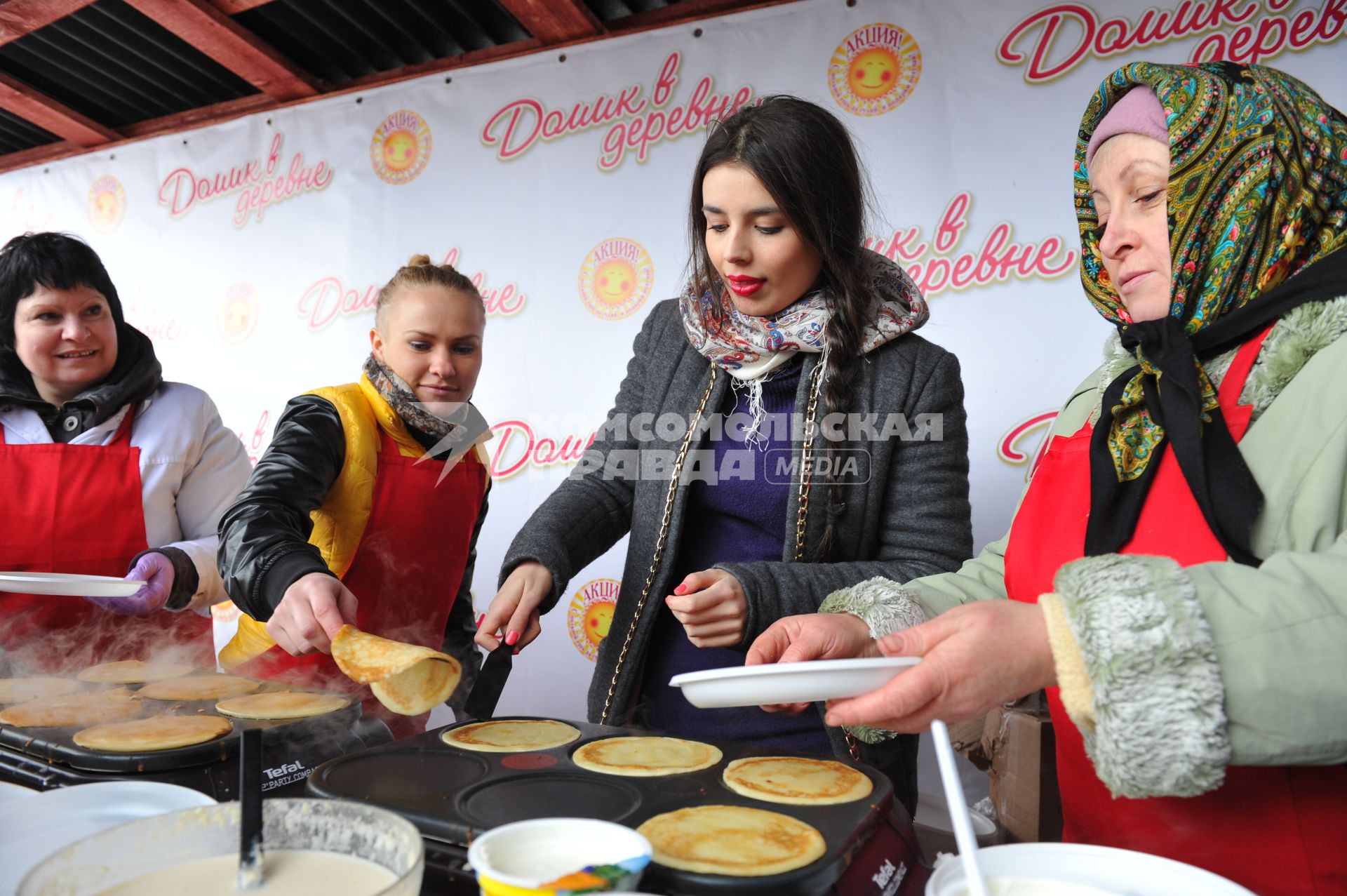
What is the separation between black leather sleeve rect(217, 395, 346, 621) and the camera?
155cm

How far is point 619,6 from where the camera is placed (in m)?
3.17

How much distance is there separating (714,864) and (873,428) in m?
1.05

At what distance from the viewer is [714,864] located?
0.86 meters

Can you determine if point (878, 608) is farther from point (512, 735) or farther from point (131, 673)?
point (131, 673)

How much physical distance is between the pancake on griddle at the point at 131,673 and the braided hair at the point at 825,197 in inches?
52.9

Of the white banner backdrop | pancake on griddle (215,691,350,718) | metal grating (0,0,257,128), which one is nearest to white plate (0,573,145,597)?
pancake on griddle (215,691,350,718)

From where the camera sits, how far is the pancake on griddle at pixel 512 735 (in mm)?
1255

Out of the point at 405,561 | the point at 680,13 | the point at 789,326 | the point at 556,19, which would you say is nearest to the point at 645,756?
the point at 789,326

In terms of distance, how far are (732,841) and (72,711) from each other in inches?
45.2

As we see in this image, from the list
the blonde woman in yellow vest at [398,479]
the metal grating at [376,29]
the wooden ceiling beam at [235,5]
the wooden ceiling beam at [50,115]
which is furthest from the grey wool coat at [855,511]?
the wooden ceiling beam at [50,115]

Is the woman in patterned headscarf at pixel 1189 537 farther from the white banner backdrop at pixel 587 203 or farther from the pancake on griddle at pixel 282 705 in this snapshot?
the white banner backdrop at pixel 587 203

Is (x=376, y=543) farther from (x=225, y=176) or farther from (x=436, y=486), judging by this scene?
(x=225, y=176)

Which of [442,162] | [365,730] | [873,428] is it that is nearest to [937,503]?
[873,428]

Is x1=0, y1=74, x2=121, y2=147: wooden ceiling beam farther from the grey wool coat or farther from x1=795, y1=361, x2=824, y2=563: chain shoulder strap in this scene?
x1=795, y1=361, x2=824, y2=563: chain shoulder strap
